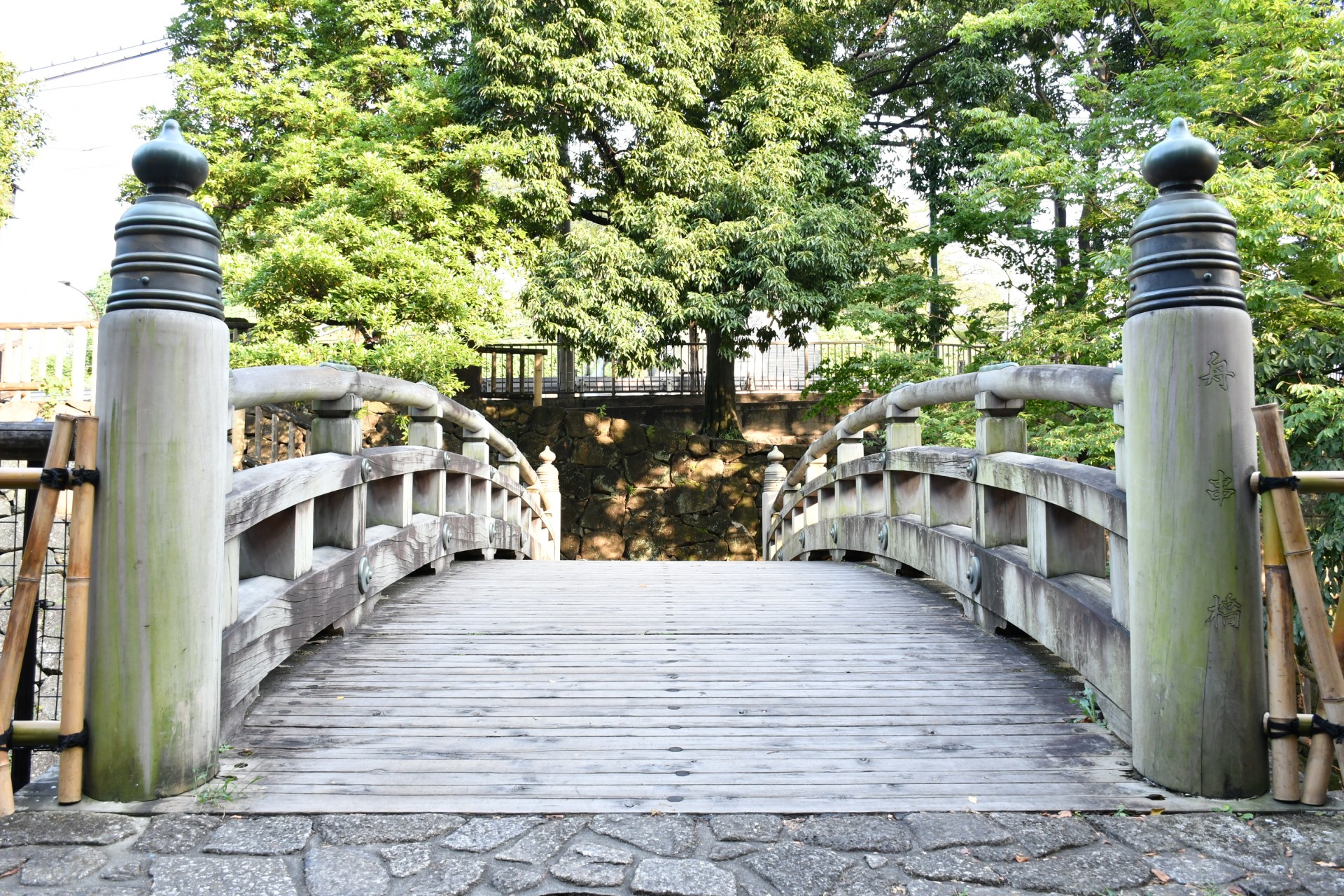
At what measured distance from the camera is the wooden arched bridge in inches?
82.7

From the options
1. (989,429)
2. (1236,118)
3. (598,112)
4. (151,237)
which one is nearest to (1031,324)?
(1236,118)

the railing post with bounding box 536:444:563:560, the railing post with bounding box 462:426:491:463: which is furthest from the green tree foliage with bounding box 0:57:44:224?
the railing post with bounding box 462:426:491:463

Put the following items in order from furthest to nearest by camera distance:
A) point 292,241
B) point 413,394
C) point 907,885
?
point 292,241, point 413,394, point 907,885

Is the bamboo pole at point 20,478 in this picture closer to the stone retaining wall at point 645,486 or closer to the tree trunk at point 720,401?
the stone retaining wall at point 645,486

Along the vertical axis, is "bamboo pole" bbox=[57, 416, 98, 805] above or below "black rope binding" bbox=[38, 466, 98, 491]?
below

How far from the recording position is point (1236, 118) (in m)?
9.65

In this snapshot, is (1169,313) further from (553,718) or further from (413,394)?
(413,394)

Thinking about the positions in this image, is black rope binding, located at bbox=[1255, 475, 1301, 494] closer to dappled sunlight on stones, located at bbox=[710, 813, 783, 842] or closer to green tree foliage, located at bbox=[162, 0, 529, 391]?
dappled sunlight on stones, located at bbox=[710, 813, 783, 842]

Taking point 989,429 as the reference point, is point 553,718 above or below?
below

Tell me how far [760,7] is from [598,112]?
334cm

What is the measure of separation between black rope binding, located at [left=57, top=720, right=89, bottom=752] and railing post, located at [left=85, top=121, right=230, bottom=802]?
18 millimetres

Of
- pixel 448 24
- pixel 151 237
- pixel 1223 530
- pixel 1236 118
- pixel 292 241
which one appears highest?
pixel 448 24

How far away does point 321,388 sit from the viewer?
3.34 m

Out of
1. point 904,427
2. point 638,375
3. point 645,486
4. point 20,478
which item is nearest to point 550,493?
point 638,375
